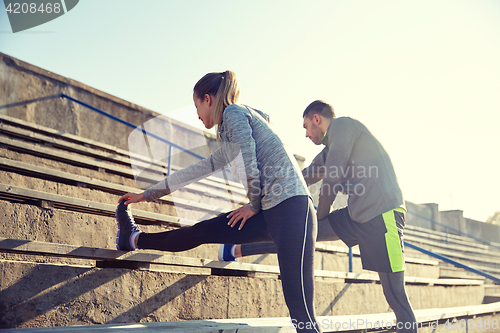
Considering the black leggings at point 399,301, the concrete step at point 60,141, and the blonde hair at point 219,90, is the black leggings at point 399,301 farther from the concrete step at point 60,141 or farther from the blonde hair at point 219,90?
the concrete step at point 60,141

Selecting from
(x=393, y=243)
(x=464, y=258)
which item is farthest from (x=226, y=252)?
(x=464, y=258)

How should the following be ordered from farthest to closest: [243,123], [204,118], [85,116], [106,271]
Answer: [85,116], [106,271], [204,118], [243,123]

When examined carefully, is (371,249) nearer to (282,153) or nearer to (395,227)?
(395,227)

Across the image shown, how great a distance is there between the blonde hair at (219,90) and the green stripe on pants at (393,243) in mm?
1140

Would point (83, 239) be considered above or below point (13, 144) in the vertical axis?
below

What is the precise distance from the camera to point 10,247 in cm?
177

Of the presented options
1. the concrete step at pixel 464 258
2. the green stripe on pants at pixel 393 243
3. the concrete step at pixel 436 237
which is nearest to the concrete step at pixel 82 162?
the green stripe on pants at pixel 393 243

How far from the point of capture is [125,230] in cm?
213

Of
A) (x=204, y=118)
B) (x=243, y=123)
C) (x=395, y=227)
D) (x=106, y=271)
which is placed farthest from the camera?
(x=395, y=227)

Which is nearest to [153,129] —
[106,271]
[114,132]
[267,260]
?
[114,132]

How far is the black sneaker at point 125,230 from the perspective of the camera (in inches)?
82.3

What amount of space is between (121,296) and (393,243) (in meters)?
1.58

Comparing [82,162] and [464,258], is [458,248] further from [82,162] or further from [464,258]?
[82,162]

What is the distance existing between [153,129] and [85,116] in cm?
146
